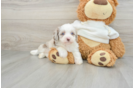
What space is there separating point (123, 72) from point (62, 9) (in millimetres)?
893

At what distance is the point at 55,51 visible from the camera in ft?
3.43

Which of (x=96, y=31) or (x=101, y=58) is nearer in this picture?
(x=101, y=58)

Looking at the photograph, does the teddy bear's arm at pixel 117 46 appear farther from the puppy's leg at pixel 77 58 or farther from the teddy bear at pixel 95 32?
the puppy's leg at pixel 77 58

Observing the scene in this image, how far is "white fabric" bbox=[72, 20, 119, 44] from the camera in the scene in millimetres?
1119

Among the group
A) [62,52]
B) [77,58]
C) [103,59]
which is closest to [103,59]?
[103,59]

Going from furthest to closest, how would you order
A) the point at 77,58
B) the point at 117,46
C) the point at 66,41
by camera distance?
the point at 117,46 → the point at 77,58 → the point at 66,41

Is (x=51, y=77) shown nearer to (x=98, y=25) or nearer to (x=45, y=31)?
(x=98, y=25)

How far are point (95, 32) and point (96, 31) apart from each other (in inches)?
0.5

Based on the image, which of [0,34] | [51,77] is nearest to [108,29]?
[51,77]

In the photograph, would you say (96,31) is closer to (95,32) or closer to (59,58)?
(95,32)

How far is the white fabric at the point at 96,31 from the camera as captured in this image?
44.1 inches

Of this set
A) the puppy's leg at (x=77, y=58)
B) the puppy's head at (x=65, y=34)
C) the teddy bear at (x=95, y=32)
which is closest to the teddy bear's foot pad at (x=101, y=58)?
the teddy bear at (x=95, y=32)

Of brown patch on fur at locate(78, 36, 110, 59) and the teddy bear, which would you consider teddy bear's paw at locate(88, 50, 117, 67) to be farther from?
brown patch on fur at locate(78, 36, 110, 59)

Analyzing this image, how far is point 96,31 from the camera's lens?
1.12m
